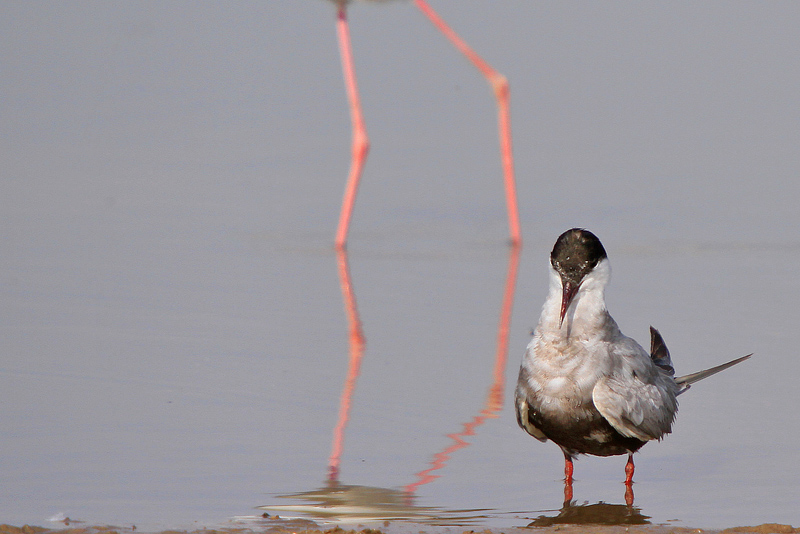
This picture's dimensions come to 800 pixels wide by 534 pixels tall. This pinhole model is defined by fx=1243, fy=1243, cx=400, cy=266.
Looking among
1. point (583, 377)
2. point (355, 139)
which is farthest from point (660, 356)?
point (355, 139)

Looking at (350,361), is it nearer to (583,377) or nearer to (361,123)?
(583,377)

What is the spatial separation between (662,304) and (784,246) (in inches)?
101

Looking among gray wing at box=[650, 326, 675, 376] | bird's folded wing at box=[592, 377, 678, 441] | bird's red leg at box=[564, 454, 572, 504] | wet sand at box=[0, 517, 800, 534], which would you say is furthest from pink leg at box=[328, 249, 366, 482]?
gray wing at box=[650, 326, 675, 376]

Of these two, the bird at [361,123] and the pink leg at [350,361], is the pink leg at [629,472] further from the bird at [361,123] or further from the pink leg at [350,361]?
the bird at [361,123]

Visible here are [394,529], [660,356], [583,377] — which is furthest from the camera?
[660,356]

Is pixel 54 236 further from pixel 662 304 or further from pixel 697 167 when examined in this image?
pixel 697 167

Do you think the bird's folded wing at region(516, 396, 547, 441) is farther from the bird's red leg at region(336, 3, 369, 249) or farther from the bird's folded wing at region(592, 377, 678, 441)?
the bird's red leg at region(336, 3, 369, 249)

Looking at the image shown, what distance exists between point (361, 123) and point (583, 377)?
17.9 ft

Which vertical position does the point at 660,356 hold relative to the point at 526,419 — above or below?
above

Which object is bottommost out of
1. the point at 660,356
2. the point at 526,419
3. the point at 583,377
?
the point at 526,419

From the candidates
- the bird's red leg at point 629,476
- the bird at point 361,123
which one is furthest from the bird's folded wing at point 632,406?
the bird at point 361,123

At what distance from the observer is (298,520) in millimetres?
4320

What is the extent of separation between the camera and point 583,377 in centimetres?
484

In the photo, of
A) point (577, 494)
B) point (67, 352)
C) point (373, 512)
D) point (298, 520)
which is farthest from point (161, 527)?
point (67, 352)
